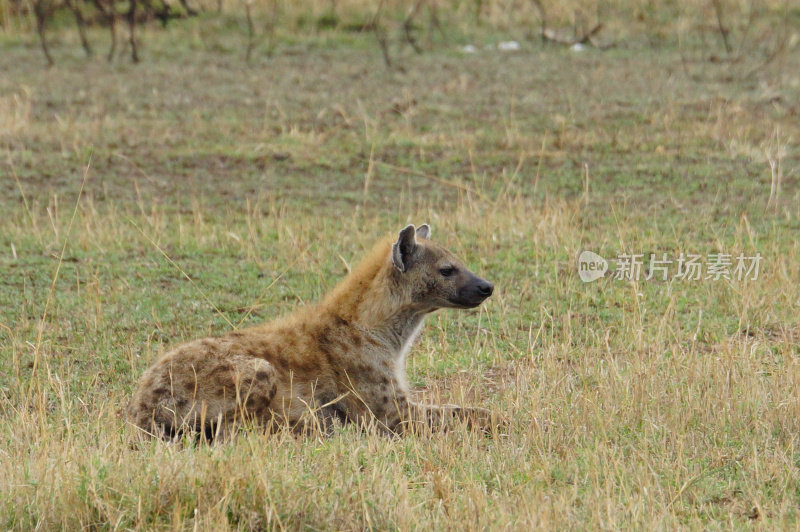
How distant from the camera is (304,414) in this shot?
16.8ft

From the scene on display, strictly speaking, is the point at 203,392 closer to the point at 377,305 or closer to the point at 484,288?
the point at 377,305

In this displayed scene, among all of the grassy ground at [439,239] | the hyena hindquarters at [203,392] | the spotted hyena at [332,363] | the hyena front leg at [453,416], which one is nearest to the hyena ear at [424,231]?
the spotted hyena at [332,363]

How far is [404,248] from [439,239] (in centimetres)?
340

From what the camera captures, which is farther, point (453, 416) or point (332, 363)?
point (453, 416)

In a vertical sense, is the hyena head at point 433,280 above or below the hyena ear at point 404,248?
below

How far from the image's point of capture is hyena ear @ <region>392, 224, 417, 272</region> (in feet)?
18.7

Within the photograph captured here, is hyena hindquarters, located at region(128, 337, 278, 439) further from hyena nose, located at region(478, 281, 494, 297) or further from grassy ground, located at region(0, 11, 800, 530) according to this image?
hyena nose, located at region(478, 281, 494, 297)

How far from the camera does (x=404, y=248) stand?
5797mm

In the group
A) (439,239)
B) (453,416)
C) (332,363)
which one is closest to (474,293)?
(453,416)

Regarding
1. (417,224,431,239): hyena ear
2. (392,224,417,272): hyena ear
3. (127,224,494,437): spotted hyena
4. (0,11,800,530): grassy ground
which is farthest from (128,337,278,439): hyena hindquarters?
(417,224,431,239): hyena ear

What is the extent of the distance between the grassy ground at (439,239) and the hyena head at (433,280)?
406 mm

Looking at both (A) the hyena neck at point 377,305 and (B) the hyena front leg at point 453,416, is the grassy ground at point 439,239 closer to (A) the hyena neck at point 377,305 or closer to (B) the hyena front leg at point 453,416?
(B) the hyena front leg at point 453,416

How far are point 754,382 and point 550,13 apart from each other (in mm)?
13432

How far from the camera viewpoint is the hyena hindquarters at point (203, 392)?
489 centimetres
